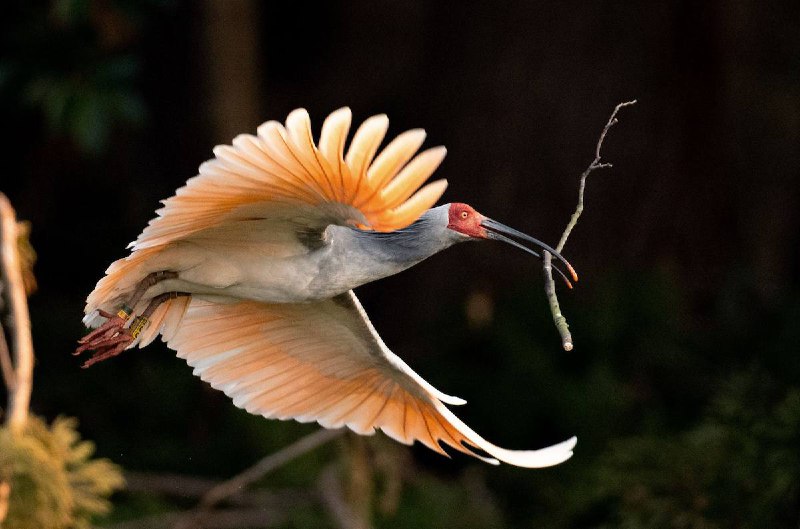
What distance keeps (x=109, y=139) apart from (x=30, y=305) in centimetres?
128

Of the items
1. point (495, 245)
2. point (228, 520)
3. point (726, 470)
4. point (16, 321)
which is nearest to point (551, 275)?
point (16, 321)

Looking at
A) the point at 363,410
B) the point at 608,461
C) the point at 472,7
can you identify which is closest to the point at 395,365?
the point at 363,410

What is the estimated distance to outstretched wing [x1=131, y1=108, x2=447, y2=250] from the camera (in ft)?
11.4

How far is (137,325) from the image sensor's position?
437cm

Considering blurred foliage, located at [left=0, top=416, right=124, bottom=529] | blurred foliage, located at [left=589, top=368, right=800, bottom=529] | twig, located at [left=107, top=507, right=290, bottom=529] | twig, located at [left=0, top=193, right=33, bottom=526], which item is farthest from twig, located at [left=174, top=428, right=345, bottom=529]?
twig, located at [left=0, top=193, right=33, bottom=526]

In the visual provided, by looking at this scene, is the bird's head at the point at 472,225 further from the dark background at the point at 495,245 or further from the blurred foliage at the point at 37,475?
the dark background at the point at 495,245

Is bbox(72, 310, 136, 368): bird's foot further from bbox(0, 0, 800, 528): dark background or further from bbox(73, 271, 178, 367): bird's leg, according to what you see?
A: bbox(0, 0, 800, 528): dark background

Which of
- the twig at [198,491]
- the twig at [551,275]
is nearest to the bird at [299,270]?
the twig at [551,275]

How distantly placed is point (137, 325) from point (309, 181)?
0.88 meters

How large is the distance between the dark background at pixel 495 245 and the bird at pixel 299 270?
2.44 metres

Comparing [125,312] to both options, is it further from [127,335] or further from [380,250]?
[380,250]

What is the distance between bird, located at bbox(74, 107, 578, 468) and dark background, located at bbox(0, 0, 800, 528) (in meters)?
2.44

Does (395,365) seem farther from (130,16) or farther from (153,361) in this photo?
(153,361)

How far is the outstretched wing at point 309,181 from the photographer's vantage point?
11.4 ft
